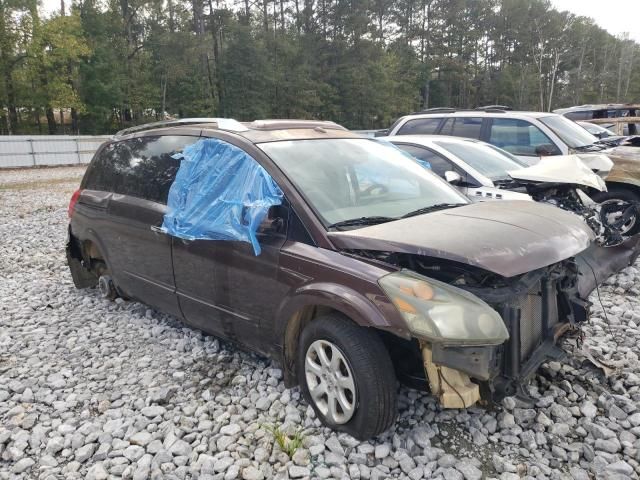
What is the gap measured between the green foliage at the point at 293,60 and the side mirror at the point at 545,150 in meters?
32.5

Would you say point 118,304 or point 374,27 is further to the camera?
point 374,27

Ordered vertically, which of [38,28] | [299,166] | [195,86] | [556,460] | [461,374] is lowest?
[556,460]

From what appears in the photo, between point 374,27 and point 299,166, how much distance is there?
50.8 metres

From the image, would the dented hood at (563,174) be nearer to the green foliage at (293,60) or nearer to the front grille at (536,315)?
the front grille at (536,315)

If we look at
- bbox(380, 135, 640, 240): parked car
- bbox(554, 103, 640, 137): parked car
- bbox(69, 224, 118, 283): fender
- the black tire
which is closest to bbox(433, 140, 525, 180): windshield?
bbox(380, 135, 640, 240): parked car

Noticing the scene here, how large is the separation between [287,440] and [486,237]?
5.27 ft

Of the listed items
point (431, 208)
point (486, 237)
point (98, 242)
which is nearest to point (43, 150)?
point (98, 242)

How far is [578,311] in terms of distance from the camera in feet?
10.3

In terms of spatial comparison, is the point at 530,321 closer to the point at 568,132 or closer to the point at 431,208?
the point at 431,208

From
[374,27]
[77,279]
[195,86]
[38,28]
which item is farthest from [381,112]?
[77,279]

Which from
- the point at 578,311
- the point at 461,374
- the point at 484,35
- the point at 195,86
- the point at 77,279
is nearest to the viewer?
the point at 461,374

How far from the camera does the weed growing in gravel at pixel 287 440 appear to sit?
2.72 metres

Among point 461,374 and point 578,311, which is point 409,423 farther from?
point 578,311

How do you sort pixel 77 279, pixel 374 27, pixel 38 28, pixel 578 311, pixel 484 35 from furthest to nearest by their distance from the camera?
1. pixel 484 35
2. pixel 374 27
3. pixel 38 28
4. pixel 77 279
5. pixel 578 311
